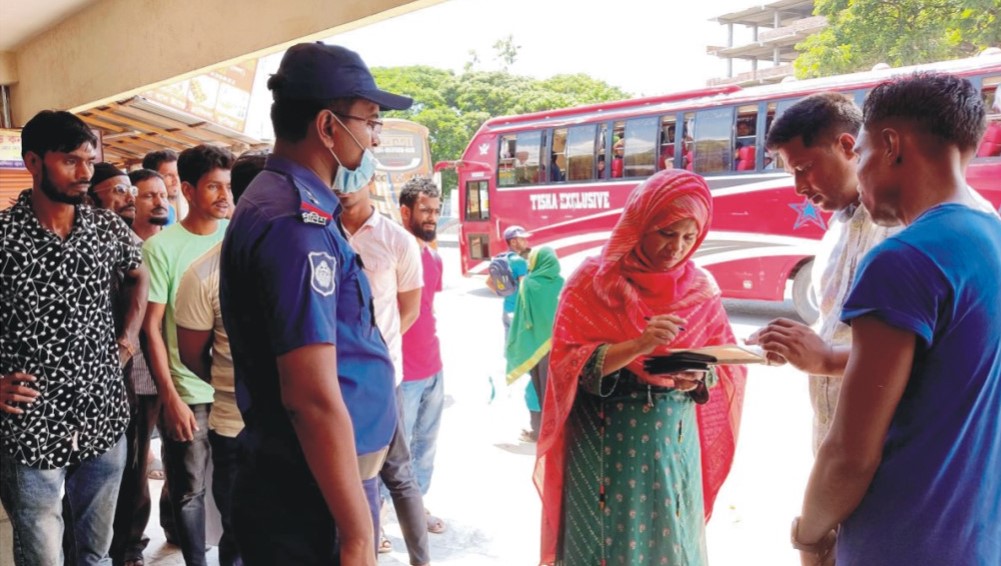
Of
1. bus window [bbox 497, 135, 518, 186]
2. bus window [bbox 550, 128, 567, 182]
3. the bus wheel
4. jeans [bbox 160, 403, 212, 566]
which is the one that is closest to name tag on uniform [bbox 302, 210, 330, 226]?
jeans [bbox 160, 403, 212, 566]

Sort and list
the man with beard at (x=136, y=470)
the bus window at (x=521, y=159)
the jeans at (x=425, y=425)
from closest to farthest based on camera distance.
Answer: the man with beard at (x=136, y=470) < the jeans at (x=425, y=425) < the bus window at (x=521, y=159)

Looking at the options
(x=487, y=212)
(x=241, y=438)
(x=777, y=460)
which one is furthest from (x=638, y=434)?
(x=487, y=212)

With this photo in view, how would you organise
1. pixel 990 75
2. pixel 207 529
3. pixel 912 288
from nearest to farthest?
pixel 912 288 → pixel 207 529 → pixel 990 75

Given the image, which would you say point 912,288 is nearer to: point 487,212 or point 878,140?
point 878,140

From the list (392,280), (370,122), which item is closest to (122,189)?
(392,280)

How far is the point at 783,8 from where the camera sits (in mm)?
25609

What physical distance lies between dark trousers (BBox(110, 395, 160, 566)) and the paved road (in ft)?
0.97

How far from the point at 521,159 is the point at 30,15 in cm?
882

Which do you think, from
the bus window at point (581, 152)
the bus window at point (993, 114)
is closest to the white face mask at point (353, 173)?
the bus window at point (993, 114)

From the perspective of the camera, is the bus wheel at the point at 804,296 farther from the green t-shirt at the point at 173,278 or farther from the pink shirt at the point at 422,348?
the green t-shirt at the point at 173,278

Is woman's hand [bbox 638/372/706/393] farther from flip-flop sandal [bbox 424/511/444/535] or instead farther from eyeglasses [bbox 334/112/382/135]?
flip-flop sandal [bbox 424/511/444/535]

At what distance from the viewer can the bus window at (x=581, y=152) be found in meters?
11.9

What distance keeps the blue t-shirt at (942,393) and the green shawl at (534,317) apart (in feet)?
11.7

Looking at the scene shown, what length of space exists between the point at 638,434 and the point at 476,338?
7.67 meters
